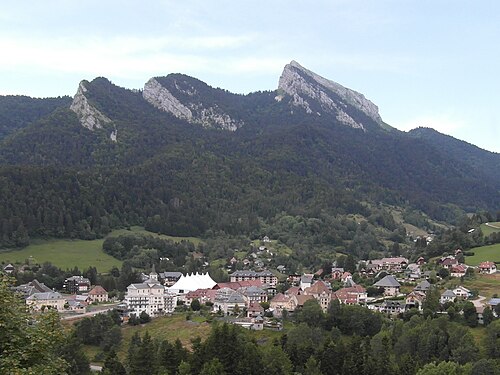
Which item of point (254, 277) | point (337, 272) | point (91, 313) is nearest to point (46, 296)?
point (91, 313)

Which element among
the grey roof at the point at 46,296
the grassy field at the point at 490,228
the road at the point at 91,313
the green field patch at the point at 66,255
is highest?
the grassy field at the point at 490,228

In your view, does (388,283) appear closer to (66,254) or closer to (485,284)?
(485,284)

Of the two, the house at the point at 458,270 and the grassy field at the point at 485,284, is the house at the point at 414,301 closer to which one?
the grassy field at the point at 485,284

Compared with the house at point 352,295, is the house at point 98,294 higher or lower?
lower

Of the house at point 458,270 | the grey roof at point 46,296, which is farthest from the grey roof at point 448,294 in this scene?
the grey roof at point 46,296

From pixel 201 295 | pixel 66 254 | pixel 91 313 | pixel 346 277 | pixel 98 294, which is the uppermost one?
pixel 66 254

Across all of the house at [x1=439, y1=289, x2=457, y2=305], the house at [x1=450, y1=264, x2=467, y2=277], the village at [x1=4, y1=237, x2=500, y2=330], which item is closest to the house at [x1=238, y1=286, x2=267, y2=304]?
the village at [x1=4, y1=237, x2=500, y2=330]

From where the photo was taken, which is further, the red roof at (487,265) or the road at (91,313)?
the red roof at (487,265)
